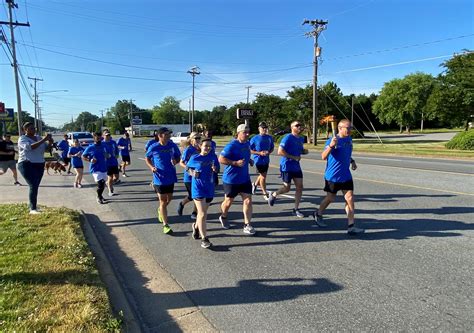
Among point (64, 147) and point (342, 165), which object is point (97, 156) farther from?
point (64, 147)

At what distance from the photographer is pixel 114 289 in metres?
4.21

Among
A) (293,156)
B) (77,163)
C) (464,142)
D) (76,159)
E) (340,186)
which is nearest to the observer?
(340,186)

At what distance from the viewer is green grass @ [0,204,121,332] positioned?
10.7 ft

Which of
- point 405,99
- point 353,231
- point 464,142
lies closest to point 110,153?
point 353,231

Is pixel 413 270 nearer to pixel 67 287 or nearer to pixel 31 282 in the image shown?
pixel 67 287

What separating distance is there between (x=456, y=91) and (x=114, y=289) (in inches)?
1419

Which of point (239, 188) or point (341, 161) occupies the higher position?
point (341, 161)

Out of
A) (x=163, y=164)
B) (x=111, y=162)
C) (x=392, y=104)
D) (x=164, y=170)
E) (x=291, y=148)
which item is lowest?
(x=111, y=162)

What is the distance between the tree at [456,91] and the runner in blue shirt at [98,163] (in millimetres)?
32145

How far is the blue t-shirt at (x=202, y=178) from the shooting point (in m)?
5.66

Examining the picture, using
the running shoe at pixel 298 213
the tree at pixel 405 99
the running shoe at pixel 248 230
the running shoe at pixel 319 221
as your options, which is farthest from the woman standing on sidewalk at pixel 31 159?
the tree at pixel 405 99

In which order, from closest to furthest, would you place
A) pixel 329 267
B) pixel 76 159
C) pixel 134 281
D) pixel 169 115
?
pixel 134 281
pixel 329 267
pixel 76 159
pixel 169 115

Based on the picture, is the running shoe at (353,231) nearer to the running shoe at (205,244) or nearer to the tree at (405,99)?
the running shoe at (205,244)

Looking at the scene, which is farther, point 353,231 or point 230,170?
point 230,170
